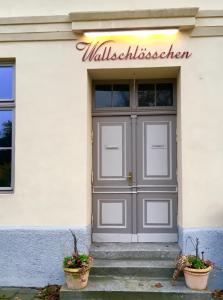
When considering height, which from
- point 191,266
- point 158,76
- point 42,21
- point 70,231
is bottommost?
point 191,266

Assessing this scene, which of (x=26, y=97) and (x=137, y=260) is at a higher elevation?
(x=26, y=97)

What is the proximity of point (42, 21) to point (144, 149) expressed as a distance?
8.74ft

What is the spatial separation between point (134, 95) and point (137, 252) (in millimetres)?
2618

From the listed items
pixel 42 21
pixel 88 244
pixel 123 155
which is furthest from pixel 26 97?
pixel 88 244

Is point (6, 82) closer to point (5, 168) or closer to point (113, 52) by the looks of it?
point (5, 168)

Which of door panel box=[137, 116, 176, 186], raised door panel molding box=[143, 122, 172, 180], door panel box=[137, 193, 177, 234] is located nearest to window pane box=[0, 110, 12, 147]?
door panel box=[137, 116, 176, 186]

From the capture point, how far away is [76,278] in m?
5.18

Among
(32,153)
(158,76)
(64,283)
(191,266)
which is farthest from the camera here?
(158,76)

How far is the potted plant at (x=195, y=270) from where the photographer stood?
5.11 metres

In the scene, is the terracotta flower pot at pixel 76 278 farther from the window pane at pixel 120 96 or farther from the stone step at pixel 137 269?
the window pane at pixel 120 96

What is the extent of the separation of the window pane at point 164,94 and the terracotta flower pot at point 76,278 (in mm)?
3048

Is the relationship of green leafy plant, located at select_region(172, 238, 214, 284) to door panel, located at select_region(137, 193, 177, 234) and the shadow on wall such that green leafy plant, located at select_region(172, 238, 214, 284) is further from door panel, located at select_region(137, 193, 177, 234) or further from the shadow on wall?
the shadow on wall

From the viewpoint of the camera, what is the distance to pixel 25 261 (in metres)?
5.80

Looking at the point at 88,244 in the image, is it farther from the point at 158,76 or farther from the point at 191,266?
the point at 158,76
